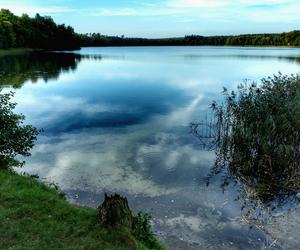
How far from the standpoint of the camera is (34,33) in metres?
109

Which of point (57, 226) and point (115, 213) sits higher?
point (115, 213)

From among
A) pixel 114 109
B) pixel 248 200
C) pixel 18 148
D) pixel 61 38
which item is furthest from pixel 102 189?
pixel 61 38

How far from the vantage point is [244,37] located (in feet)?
526

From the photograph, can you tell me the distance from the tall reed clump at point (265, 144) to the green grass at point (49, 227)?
6559 mm

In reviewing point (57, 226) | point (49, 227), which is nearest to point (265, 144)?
point (57, 226)

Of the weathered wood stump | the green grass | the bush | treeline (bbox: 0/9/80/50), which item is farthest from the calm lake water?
treeline (bbox: 0/9/80/50)

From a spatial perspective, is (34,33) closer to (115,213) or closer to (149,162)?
(149,162)

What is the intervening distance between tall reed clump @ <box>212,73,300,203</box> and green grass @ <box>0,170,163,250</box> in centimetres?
656

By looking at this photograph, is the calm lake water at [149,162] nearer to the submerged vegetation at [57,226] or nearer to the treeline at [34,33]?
the submerged vegetation at [57,226]

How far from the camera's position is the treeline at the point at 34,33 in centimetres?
9044

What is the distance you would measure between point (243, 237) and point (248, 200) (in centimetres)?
252

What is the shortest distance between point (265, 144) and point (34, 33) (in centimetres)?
10862

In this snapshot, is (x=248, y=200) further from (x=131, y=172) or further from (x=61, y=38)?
(x=61, y=38)

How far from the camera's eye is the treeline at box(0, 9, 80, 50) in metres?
90.4
